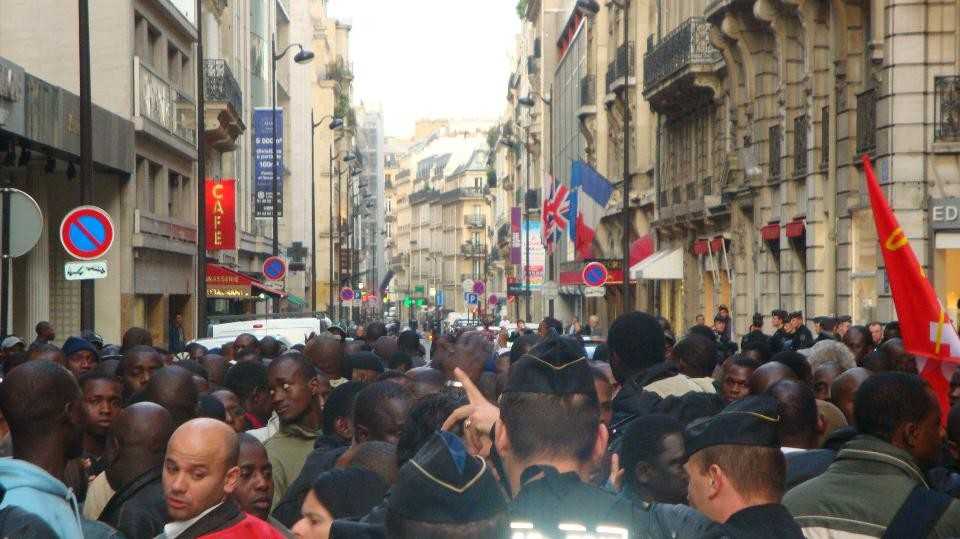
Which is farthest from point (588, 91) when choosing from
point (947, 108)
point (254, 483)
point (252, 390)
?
point (254, 483)

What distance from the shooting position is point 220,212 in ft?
162

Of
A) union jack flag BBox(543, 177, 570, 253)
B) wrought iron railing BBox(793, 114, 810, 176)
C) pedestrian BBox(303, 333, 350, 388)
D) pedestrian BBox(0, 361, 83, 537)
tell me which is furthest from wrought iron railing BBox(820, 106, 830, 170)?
pedestrian BBox(0, 361, 83, 537)

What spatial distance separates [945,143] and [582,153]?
168ft

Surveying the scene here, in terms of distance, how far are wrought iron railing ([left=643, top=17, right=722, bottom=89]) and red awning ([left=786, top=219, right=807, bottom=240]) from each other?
26.4 ft

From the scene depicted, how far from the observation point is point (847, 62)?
30.2 m

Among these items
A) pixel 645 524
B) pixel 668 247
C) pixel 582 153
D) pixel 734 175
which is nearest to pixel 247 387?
pixel 645 524

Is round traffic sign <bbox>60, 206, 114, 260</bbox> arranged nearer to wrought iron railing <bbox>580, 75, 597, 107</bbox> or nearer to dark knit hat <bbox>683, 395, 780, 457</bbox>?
dark knit hat <bbox>683, 395, 780, 457</bbox>

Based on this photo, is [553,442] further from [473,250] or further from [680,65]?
[473,250]

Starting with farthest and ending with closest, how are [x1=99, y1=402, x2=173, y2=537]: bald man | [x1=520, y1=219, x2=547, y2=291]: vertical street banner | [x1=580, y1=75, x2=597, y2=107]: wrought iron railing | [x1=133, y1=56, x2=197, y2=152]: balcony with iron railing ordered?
[x1=520, y1=219, x2=547, y2=291]: vertical street banner < [x1=580, y1=75, x2=597, y2=107]: wrought iron railing < [x1=133, y1=56, x2=197, y2=152]: balcony with iron railing < [x1=99, y1=402, x2=173, y2=537]: bald man

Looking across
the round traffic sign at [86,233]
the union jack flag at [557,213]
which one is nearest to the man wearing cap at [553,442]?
the round traffic sign at [86,233]

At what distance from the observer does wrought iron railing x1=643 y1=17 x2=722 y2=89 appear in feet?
142

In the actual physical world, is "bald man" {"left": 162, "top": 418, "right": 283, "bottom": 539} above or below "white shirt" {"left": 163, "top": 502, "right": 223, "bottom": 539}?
above

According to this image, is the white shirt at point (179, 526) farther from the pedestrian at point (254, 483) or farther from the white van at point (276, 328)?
the white van at point (276, 328)

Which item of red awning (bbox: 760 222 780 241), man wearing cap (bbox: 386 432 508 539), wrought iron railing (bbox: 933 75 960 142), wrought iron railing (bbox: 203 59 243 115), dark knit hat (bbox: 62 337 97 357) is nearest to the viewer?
man wearing cap (bbox: 386 432 508 539)
